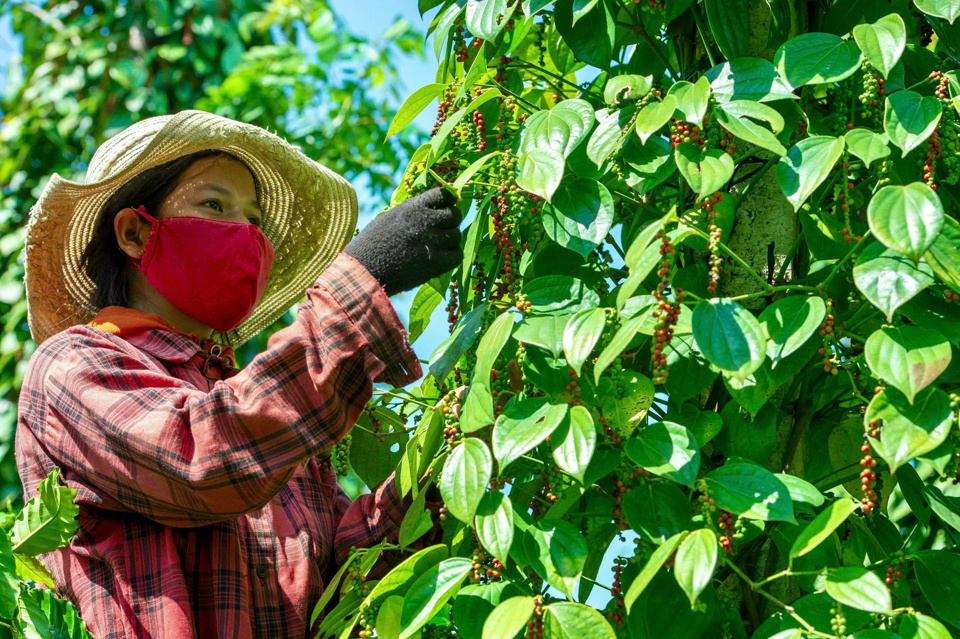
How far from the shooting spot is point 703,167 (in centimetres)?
127

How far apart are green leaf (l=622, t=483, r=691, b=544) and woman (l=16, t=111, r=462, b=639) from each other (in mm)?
348

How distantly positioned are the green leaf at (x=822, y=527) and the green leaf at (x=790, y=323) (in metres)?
0.16

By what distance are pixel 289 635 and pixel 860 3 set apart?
118cm

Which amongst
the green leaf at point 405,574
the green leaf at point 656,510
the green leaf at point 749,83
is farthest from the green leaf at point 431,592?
the green leaf at point 749,83

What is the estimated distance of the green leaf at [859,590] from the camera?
42.7 inches

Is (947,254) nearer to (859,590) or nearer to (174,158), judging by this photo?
(859,590)

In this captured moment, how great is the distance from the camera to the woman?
1431mm

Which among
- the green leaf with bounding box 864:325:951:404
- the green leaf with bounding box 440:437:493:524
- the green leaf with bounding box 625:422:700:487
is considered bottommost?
the green leaf with bounding box 625:422:700:487

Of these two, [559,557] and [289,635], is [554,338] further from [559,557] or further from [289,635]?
[289,635]

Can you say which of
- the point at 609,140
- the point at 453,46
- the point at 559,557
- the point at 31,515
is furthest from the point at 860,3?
the point at 31,515

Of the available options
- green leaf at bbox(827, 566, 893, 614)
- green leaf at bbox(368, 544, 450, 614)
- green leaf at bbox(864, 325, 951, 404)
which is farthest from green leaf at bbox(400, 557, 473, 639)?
green leaf at bbox(864, 325, 951, 404)

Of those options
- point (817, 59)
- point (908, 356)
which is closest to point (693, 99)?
point (817, 59)

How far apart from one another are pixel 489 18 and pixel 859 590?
2.66 ft

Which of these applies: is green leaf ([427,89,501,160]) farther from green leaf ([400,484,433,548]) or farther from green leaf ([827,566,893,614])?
green leaf ([827,566,893,614])
